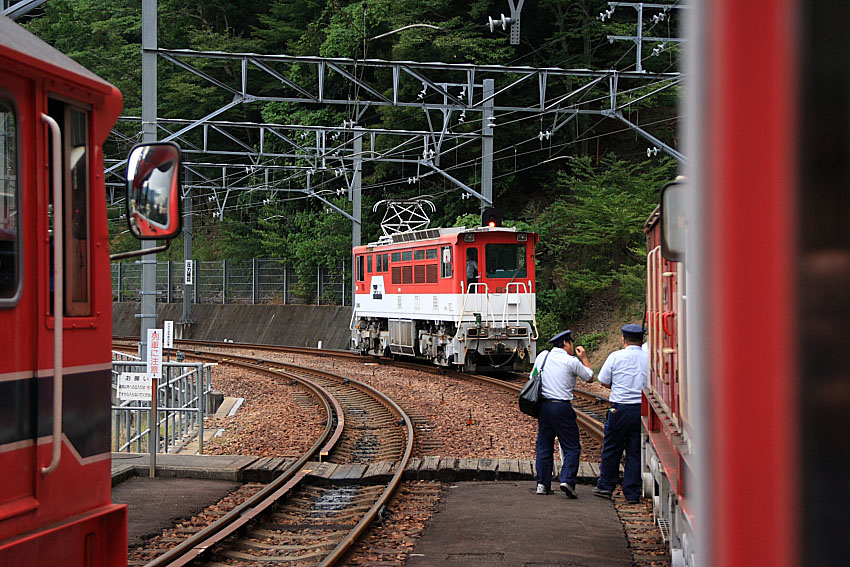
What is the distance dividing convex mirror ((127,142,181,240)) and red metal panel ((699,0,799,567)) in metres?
2.93

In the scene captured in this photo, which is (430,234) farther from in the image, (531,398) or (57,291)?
(57,291)

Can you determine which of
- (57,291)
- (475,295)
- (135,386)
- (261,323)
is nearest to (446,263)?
(475,295)

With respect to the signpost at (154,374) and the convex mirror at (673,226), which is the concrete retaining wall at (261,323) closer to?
the signpost at (154,374)

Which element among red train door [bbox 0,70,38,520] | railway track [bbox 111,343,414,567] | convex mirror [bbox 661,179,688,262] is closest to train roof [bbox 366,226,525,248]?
railway track [bbox 111,343,414,567]

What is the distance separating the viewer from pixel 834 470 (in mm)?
1271

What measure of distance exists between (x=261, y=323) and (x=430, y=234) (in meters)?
18.0

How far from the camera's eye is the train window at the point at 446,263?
81.6ft

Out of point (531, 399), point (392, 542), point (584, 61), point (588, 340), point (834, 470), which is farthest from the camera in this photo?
point (584, 61)

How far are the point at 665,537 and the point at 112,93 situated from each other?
566 centimetres

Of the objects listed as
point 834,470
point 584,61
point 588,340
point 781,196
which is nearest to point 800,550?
point 834,470

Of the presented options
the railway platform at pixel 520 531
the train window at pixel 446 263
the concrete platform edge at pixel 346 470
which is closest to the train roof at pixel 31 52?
the railway platform at pixel 520 531

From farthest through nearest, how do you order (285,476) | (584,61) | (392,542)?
(584,61)
(285,476)
(392,542)

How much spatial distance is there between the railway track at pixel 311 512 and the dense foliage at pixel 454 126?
953 centimetres

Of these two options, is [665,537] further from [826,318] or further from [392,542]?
[826,318]
